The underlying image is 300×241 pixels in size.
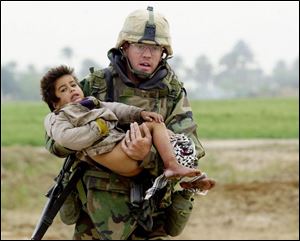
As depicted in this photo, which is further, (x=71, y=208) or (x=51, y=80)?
(x=71, y=208)

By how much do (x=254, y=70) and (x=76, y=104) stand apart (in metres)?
62.2

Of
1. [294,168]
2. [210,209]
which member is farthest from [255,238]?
[294,168]

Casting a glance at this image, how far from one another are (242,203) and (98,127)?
26.8 ft

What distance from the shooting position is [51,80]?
4.55 m

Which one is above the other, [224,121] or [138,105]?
[138,105]

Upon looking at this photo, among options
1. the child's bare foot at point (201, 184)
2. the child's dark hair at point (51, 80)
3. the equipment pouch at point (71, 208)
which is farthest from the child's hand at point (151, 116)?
the equipment pouch at point (71, 208)

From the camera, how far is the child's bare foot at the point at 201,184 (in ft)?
14.1

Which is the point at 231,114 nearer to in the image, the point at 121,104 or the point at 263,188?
the point at 263,188

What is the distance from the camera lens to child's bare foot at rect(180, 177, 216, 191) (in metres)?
4.30

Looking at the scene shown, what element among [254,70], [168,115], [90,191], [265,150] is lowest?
[254,70]

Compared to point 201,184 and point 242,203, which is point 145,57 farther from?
point 242,203

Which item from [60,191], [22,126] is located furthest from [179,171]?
[22,126]

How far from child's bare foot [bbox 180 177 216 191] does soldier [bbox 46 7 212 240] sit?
6.6 inches

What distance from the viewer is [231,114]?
65.3 ft
